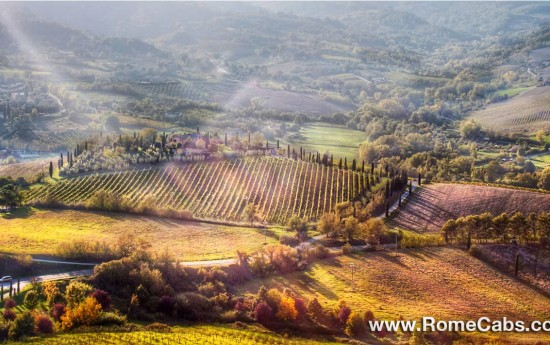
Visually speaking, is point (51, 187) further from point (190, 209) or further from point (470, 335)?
point (470, 335)

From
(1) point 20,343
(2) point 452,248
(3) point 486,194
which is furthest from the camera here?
(3) point 486,194

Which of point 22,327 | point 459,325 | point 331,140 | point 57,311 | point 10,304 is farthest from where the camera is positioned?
point 331,140

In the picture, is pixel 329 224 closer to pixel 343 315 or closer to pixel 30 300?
pixel 343 315

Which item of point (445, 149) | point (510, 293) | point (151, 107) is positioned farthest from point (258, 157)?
point (151, 107)

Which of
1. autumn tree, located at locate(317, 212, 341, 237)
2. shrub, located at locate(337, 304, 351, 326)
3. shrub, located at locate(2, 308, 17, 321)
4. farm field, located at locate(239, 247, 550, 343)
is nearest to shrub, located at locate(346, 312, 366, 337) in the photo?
shrub, located at locate(337, 304, 351, 326)

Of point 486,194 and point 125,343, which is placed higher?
point 486,194

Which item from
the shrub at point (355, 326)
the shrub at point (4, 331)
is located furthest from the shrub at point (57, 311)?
the shrub at point (355, 326)

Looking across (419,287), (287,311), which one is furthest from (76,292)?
(419,287)
